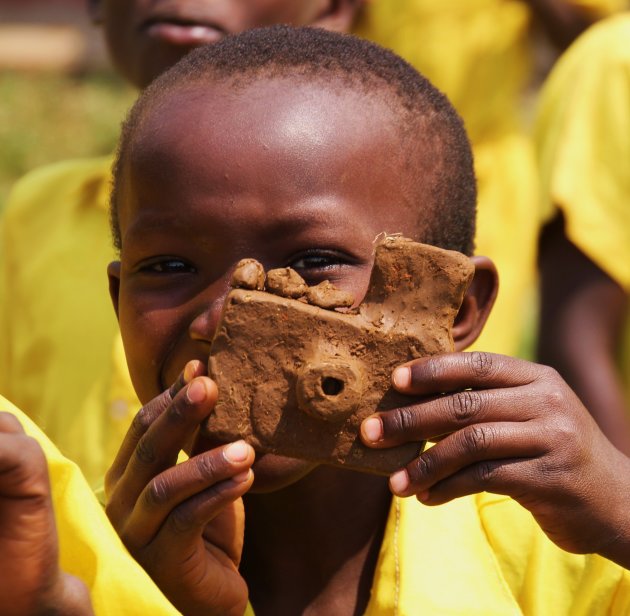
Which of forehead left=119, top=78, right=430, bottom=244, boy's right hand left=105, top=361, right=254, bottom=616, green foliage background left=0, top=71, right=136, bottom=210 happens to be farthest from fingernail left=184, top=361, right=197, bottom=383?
green foliage background left=0, top=71, right=136, bottom=210

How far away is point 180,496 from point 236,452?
12 cm

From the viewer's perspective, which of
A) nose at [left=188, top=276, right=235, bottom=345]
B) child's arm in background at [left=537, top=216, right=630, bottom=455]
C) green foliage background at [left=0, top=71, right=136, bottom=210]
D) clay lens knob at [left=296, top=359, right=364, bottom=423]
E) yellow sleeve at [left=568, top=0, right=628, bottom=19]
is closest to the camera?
clay lens knob at [left=296, top=359, right=364, bottom=423]

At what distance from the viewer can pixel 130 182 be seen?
234 centimetres

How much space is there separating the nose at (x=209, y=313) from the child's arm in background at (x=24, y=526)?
470mm

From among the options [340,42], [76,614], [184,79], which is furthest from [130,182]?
[76,614]

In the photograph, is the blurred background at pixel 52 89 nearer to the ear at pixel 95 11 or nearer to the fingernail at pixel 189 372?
the ear at pixel 95 11

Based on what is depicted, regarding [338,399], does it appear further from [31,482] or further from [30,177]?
[30,177]

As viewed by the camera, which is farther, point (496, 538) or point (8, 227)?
point (8, 227)

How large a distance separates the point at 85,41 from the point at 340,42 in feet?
24.7

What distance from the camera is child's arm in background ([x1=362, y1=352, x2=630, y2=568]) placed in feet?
6.14

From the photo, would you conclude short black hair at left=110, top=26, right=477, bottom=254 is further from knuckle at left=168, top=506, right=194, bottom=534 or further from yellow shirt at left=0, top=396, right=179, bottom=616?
knuckle at left=168, top=506, right=194, bottom=534

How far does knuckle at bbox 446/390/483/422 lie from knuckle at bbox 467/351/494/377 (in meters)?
0.03

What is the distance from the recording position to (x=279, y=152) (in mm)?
2164

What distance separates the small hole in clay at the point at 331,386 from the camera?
6.05ft
